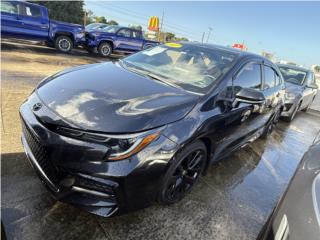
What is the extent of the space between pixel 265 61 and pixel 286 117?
3.78 metres

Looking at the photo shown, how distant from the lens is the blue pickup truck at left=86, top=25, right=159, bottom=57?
42.4 ft

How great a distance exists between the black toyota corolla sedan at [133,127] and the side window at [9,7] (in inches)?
383

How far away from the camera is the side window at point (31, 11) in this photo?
10688 millimetres

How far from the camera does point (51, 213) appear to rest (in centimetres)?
223

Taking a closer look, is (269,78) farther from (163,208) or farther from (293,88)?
(293,88)

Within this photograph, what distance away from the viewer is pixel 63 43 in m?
12.0

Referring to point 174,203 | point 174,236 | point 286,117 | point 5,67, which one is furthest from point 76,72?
point 286,117

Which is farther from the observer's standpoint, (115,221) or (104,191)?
(115,221)

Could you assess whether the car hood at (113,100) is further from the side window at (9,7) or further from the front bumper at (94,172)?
the side window at (9,7)

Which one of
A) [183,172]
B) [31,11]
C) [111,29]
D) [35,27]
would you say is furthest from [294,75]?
[31,11]

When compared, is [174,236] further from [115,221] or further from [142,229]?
[115,221]

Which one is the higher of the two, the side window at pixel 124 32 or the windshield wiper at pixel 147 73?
the windshield wiper at pixel 147 73

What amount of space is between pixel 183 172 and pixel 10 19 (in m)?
11.1

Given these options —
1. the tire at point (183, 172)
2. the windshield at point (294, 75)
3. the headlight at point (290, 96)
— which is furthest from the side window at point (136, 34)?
the tire at point (183, 172)
